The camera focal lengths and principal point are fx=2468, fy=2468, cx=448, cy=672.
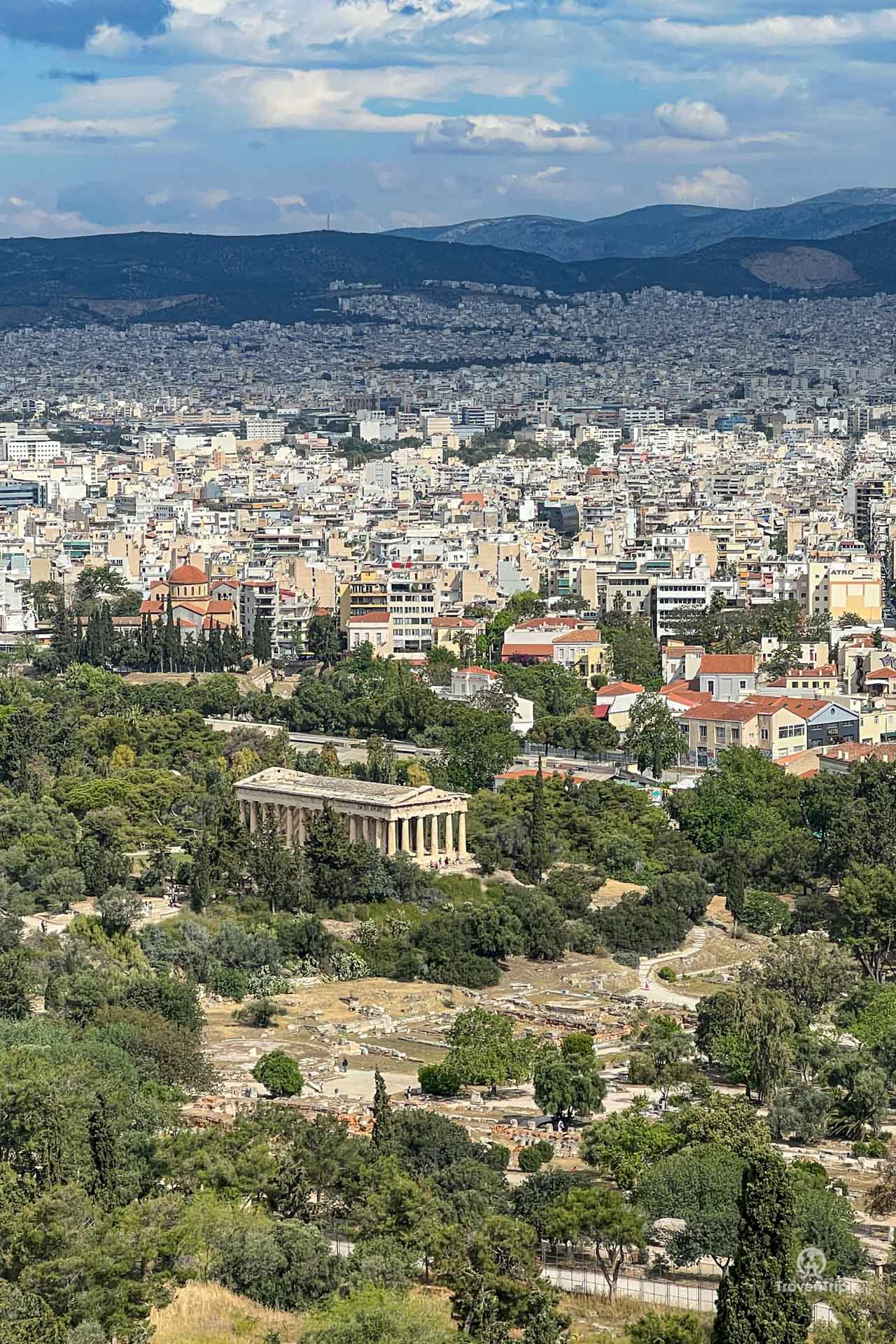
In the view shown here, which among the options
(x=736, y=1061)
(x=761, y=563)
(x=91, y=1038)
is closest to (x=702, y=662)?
(x=761, y=563)

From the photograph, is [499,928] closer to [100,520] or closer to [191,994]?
[191,994]

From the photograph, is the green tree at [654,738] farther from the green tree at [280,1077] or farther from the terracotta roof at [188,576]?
the terracotta roof at [188,576]

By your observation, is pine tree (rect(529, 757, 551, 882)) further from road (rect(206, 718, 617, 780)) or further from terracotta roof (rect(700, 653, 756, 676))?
terracotta roof (rect(700, 653, 756, 676))

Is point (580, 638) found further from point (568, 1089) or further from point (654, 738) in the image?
point (568, 1089)

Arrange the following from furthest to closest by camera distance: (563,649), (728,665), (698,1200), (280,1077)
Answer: (563,649)
(728,665)
(280,1077)
(698,1200)

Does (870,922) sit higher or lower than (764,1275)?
lower

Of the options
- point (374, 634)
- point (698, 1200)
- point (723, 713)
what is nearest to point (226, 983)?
point (698, 1200)
